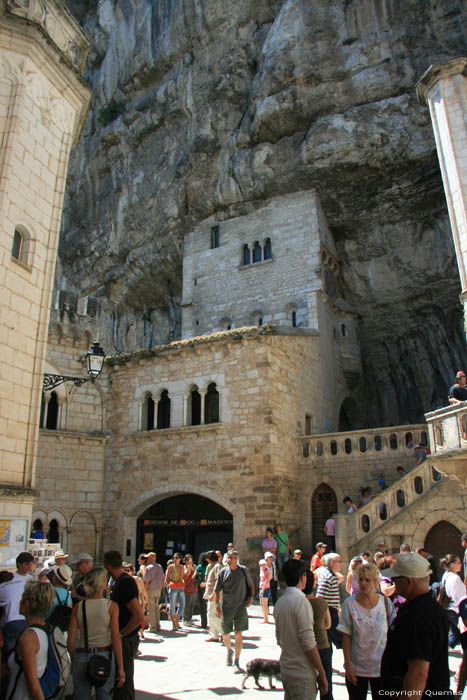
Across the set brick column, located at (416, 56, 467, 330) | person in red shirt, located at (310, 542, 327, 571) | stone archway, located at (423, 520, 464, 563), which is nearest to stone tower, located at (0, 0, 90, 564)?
person in red shirt, located at (310, 542, 327, 571)

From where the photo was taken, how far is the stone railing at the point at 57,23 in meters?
9.72

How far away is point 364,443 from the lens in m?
17.7

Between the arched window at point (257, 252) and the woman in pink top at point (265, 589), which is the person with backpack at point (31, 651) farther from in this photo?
the arched window at point (257, 252)

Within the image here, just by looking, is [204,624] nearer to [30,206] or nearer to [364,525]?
[364,525]

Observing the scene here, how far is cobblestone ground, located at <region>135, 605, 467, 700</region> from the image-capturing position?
6551 mm

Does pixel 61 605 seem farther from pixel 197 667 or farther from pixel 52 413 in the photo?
pixel 52 413

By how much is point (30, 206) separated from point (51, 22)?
3722 mm

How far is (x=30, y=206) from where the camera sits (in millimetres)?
9523

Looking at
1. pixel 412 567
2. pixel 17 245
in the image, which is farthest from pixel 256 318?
pixel 412 567

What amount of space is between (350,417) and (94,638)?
75.9 ft

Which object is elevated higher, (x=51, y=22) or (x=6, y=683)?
(x=51, y=22)

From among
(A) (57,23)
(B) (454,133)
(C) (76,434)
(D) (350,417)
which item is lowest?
(C) (76,434)

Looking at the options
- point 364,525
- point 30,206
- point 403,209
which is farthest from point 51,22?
point 403,209

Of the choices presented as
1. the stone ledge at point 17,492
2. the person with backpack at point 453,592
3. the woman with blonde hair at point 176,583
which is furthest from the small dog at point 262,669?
the woman with blonde hair at point 176,583
